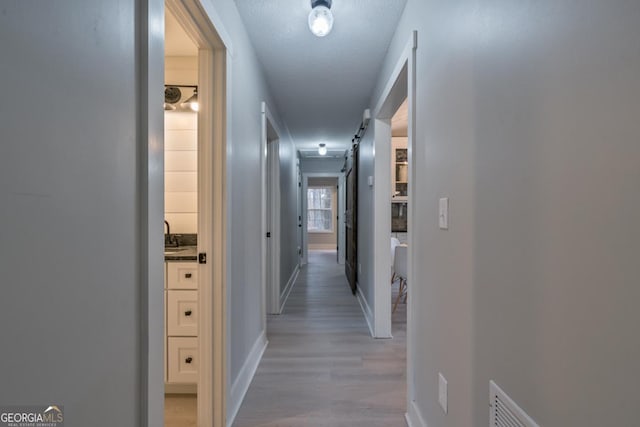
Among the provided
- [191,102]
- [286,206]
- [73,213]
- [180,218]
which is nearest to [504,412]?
[73,213]

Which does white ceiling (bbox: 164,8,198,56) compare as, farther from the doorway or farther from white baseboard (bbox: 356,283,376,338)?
Result: white baseboard (bbox: 356,283,376,338)

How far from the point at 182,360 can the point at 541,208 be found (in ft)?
7.30

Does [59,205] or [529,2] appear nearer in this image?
[59,205]

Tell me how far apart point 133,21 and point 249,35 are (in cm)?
163

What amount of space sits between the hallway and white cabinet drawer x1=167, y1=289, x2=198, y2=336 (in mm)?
589

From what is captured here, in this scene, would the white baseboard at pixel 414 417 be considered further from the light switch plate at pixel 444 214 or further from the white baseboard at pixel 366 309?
the white baseboard at pixel 366 309

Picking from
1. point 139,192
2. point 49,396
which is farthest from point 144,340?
point 139,192

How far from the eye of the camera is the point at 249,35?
2.38 metres

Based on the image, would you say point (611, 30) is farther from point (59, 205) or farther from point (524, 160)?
point (59, 205)

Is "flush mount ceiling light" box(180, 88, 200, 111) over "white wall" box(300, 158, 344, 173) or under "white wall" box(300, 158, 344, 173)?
under

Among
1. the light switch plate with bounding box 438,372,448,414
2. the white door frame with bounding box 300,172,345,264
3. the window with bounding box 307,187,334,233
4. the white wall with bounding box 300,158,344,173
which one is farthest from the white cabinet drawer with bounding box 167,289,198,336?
the window with bounding box 307,187,334,233

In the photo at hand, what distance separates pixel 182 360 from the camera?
7.30ft

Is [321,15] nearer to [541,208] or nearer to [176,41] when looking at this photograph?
[176,41]

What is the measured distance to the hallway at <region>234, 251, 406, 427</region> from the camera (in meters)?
2.00
